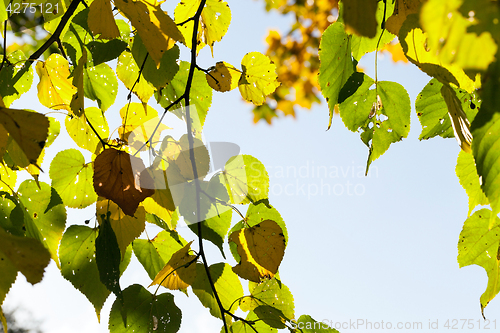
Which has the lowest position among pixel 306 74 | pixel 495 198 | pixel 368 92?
pixel 495 198

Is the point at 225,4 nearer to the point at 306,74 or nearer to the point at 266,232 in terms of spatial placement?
the point at 266,232

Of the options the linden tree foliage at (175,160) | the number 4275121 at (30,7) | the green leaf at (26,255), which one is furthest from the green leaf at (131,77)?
the green leaf at (26,255)

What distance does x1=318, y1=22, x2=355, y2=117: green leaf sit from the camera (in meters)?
0.44

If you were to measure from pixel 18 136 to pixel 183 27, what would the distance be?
37 cm

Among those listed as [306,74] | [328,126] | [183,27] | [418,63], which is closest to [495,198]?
[418,63]

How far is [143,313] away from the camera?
0.52 meters

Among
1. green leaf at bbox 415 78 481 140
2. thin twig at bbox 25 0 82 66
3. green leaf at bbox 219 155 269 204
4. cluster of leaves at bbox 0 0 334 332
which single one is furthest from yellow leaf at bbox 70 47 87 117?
green leaf at bbox 415 78 481 140

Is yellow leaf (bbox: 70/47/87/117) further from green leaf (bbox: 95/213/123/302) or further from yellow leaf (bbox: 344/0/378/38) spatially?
yellow leaf (bbox: 344/0/378/38)

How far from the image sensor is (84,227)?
21.6 inches

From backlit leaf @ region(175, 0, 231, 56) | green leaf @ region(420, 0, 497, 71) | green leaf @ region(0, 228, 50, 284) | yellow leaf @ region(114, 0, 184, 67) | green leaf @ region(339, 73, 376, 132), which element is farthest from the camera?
backlit leaf @ region(175, 0, 231, 56)

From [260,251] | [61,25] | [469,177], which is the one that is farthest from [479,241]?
[61,25]

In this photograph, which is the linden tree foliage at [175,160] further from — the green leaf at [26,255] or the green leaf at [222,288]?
the green leaf at [26,255]

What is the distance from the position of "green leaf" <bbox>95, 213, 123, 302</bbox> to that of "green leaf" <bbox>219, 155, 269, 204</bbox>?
0.59ft

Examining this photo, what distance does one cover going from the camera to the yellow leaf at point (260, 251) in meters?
0.48
